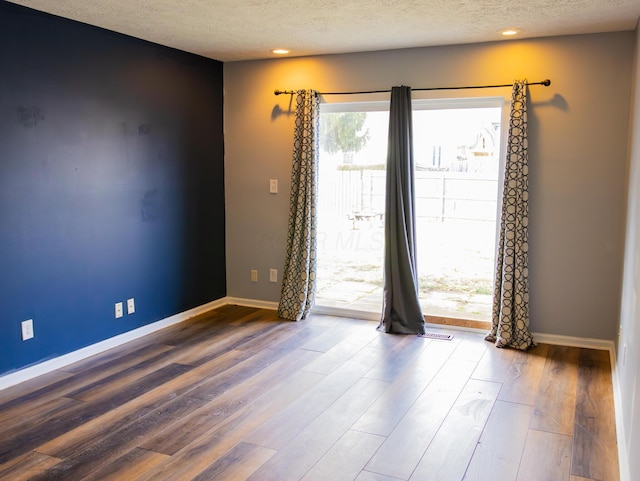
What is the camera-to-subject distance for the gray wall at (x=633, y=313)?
7.69 feet

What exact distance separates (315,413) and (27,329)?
6.49 ft

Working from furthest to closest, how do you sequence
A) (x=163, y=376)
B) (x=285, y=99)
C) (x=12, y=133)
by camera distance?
(x=285, y=99) < (x=163, y=376) < (x=12, y=133)

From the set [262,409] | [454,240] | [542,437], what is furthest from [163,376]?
[454,240]

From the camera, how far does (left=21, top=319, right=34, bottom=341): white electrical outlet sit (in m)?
3.60

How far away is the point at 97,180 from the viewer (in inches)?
161

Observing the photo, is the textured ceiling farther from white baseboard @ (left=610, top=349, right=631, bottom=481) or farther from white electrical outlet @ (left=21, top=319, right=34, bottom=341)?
white baseboard @ (left=610, top=349, right=631, bottom=481)

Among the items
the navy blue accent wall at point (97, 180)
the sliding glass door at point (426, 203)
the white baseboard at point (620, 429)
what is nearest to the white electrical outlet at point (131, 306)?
the navy blue accent wall at point (97, 180)

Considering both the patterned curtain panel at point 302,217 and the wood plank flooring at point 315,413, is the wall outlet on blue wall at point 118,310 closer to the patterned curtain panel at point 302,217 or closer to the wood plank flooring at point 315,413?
the wood plank flooring at point 315,413

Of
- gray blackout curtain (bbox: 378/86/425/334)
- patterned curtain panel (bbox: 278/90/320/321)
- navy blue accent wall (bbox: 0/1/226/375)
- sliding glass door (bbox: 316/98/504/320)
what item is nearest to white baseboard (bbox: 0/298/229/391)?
navy blue accent wall (bbox: 0/1/226/375)

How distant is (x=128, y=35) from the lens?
14.0ft

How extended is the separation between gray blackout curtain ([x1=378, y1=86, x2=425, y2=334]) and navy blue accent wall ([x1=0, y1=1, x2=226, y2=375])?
1.75 meters

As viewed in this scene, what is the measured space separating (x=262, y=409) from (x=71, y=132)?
7.55ft

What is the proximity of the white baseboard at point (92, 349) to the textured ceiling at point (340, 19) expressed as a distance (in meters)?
2.31

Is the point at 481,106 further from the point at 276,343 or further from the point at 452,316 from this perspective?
the point at 276,343
